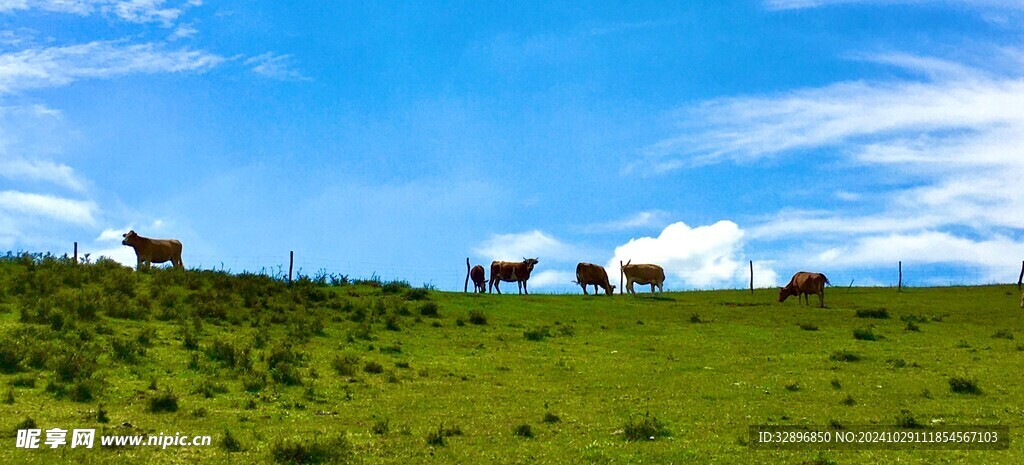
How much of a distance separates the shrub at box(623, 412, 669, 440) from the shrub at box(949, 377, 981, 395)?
853 cm

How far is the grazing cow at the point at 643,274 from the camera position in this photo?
2151 inches

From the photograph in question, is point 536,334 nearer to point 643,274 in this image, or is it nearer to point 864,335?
point 864,335

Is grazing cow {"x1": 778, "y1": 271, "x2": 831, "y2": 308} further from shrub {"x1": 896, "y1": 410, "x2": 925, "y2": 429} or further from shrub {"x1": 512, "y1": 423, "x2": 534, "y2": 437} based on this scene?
shrub {"x1": 512, "y1": 423, "x2": 534, "y2": 437}

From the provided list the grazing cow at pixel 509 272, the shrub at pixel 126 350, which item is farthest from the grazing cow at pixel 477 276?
the shrub at pixel 126 350

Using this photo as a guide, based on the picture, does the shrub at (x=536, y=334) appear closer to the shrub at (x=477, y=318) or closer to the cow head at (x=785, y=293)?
the shrub at (x=477, y=318)

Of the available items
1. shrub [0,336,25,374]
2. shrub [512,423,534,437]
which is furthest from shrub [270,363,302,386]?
shrub [512,423,534,437]

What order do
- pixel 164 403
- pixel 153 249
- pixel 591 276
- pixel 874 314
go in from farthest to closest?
pixel 591 276
pixel 153 249
pixel 874 314
pixel 164 403

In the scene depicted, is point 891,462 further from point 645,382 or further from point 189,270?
point 189,270

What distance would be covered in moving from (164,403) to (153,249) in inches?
1065

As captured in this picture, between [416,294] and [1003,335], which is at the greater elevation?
[416,294]

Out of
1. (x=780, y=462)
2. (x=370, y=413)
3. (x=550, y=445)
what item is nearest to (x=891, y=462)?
(x=780, y=462)

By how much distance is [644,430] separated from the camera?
1592 centimetres

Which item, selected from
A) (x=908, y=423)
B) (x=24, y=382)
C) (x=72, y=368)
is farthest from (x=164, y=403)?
(x=908, y=423)

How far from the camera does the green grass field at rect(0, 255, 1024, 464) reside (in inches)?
601
